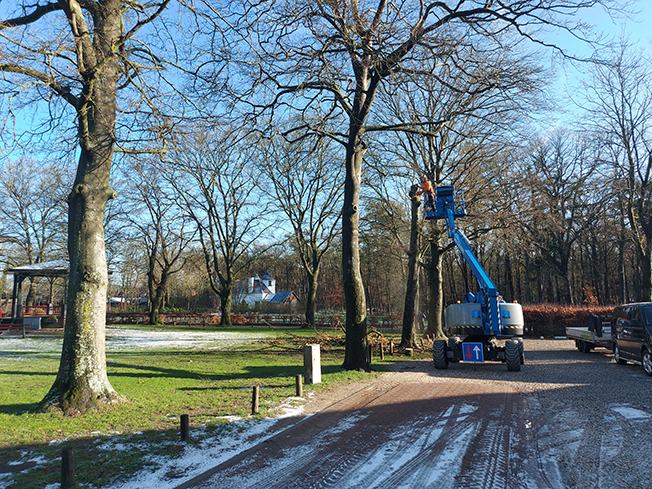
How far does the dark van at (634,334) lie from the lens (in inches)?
464

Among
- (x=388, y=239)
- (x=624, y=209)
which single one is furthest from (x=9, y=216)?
(x=624, y=209)

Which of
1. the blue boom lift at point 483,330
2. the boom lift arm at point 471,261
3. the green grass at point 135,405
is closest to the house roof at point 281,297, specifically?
the green grass at point 135,405

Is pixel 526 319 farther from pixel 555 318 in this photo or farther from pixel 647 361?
pixel 647 361

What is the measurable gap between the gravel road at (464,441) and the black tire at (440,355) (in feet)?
9.15

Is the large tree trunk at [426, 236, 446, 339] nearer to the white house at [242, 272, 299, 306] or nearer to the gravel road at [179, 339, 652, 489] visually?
the gravel road at [179, 339, 652, 489]

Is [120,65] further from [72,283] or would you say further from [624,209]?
[624,209]

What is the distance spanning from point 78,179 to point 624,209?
3377 centimetres

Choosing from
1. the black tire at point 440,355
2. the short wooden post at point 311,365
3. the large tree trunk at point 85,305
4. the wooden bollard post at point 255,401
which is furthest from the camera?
the black tire at point 440,355

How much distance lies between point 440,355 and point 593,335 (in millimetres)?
7260

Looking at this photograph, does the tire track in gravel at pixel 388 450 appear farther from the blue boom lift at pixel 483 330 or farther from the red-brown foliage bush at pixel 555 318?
the red-brown foliage bush at pixel 555 318

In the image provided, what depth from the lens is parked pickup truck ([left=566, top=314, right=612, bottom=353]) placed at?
1577cm

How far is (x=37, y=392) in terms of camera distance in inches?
371

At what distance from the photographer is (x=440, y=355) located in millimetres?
13562

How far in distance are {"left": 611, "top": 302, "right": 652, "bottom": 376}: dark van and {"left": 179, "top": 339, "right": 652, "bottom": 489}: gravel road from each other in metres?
1.55
